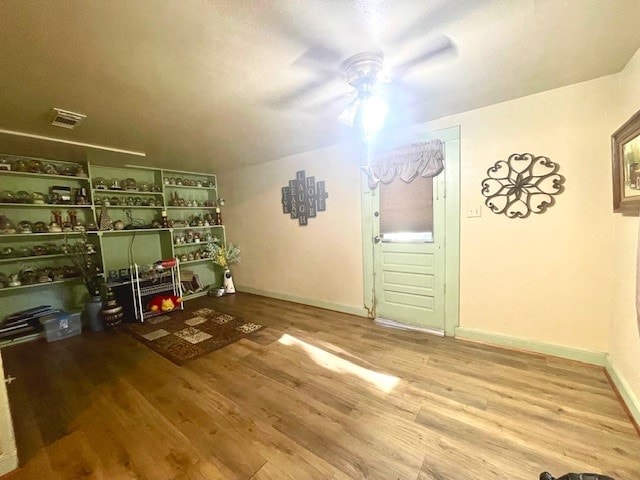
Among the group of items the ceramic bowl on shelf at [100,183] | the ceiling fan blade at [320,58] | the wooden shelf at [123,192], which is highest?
the ceiling fan blade at [320,58]

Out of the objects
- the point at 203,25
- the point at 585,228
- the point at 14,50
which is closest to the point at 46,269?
the point at 14,50

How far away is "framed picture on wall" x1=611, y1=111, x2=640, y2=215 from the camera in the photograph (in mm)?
1507

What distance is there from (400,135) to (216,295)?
3962 mm

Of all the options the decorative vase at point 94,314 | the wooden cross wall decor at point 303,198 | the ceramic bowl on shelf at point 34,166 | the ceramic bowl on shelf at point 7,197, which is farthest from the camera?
the wooden cross wall decor at point 303,198

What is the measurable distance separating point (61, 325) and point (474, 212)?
4.86m

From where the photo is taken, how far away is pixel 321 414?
1.65 metres

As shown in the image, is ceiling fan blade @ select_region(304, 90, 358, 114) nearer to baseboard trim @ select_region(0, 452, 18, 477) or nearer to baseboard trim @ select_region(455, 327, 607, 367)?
baseboard trim @ select_region(455, 327, 607, 367)

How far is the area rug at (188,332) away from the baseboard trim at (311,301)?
95 cm

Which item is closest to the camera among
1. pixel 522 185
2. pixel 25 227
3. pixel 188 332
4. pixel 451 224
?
pixel 522 185

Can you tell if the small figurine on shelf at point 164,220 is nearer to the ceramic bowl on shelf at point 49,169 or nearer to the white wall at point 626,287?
the ceramic bowl on shelf at point 49,169

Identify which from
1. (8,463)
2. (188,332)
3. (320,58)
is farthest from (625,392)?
(188,332)

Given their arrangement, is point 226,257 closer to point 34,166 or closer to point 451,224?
point 34,166

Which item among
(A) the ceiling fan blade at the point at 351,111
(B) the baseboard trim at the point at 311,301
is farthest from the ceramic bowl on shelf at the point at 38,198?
(A) the ceiling fan blade at the point at 351,111

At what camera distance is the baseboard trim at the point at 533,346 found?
2041 mm
